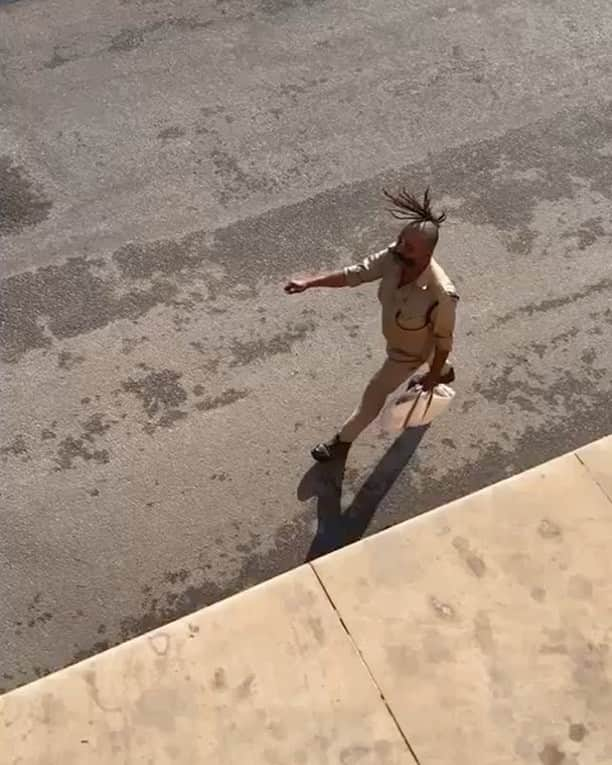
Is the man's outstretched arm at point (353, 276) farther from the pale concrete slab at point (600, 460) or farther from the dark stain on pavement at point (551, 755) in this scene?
the dark stain on pavement at point (551, 755)

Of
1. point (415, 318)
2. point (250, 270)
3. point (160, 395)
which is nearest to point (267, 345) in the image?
point (250, 270)

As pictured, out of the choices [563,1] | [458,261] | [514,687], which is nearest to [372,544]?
[514,687]

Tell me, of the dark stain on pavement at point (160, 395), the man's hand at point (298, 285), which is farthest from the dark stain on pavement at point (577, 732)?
the dark stain on pavement at point (160, 395)

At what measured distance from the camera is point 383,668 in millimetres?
4715

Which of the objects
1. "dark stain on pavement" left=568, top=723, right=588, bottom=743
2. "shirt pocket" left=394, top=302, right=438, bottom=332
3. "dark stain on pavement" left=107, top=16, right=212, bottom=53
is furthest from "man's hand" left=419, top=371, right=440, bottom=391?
"dark stain on pavement" left=107, top=16, right=212, bottom=53

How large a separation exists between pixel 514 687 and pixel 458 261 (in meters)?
2.76

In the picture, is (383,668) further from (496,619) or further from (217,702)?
(217,702)

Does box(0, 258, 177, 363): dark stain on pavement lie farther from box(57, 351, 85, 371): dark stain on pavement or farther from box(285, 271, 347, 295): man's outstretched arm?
box(285, 271, 347, 295): man's outstretched arm

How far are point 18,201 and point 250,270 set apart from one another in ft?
5.09

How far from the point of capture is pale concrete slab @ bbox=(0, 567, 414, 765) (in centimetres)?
446

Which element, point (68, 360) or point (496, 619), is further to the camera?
point (68, 360)

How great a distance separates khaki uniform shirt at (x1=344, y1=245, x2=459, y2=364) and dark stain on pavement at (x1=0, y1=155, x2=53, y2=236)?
2648 millimetres

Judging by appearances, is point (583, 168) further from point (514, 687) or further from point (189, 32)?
point (514, 687)

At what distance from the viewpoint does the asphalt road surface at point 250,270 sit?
5.39 meters
